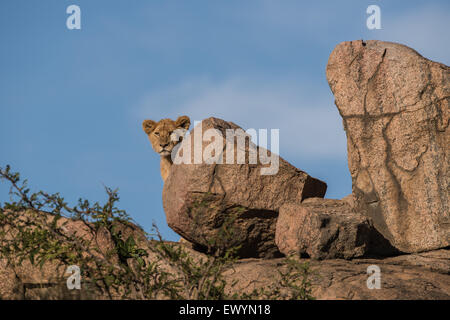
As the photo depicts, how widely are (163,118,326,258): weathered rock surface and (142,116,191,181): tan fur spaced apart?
2235mm

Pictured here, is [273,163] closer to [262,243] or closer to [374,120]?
[262,243]

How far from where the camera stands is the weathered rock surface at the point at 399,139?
7.23 meters

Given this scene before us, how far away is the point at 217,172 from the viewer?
275 inches

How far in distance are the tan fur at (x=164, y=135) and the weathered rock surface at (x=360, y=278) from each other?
3251 mm

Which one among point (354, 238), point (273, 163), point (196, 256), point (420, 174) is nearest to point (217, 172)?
point (273, 163)

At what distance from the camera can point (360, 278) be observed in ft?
19.9

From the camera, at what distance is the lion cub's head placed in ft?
31.8

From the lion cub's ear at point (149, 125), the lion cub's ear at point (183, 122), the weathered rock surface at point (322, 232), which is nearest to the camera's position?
the weathered rock surface at point (322, 232)

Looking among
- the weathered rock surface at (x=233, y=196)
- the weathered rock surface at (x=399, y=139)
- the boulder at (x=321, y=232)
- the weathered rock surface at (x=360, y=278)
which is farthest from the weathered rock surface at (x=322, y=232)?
the weathered rock surface at (x=399, y=139)
